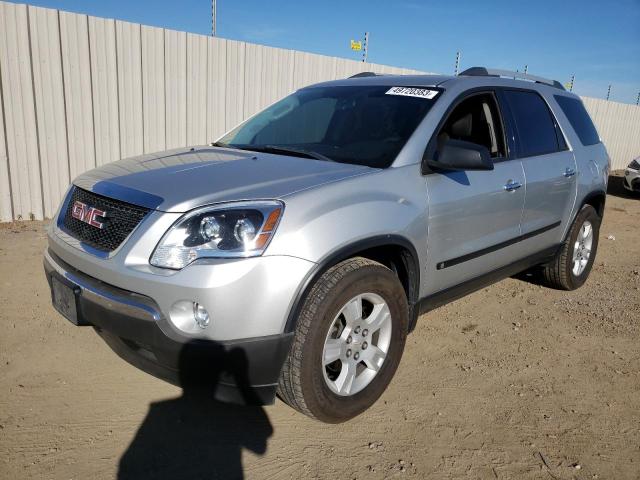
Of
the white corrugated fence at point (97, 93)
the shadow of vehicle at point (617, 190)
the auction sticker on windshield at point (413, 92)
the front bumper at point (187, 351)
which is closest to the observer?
the front bumper at point (187, 351)

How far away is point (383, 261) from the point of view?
2.91 meters

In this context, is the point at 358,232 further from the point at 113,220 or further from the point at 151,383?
the point at 151,383

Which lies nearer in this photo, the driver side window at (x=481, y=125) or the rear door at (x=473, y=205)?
the rear door at (x=473, y=205)

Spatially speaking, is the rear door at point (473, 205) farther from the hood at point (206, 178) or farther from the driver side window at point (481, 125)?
the hood at point (206, 178)

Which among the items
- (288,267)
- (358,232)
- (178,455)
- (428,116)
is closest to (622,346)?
(428,116)

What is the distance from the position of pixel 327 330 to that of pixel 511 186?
183 centimetres

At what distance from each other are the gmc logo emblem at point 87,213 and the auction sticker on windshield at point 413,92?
77.4 inches

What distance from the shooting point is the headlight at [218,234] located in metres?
2.19

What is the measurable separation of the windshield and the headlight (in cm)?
85

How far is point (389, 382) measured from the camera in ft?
9.49

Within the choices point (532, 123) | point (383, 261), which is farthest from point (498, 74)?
point (383, 261)

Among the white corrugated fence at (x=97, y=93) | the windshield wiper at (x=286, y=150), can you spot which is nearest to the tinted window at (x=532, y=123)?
the windshield wiper at (x=286, y=150)

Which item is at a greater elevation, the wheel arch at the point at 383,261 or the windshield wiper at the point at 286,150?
the windshield wiper at the point at 286,150

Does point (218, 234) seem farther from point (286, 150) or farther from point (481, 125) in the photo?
point (481, 125)
